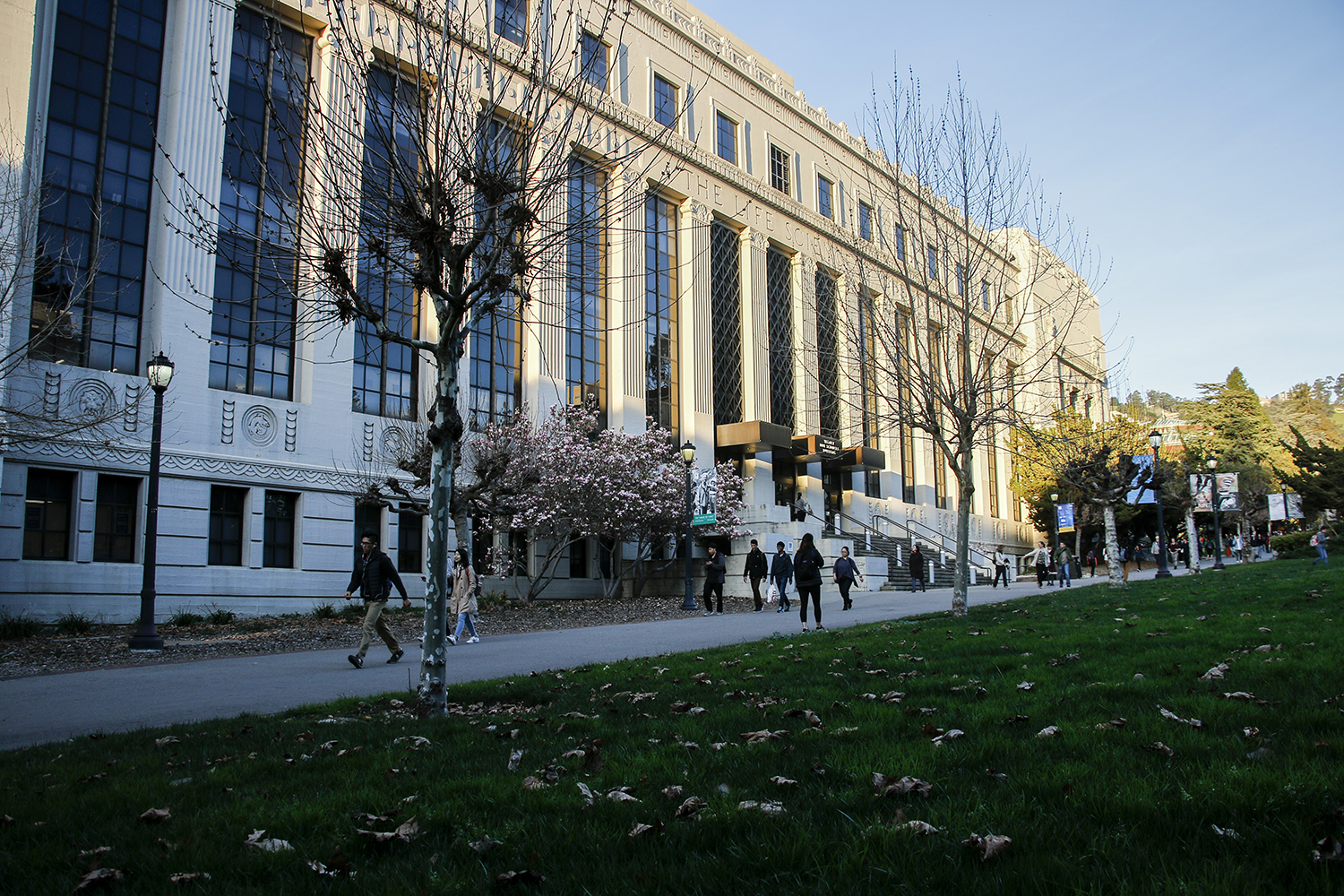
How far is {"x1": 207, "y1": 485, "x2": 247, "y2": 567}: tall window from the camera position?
25.2 meters

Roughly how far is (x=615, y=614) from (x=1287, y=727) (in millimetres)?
20506

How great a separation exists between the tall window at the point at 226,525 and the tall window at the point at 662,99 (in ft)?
80.2

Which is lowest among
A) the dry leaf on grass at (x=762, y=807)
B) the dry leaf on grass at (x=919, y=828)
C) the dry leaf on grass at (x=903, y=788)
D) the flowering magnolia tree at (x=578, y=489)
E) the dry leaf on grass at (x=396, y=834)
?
the dry leaf on grass at (x=396, y=834)

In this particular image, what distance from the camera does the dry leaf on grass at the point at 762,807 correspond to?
362 centimetres

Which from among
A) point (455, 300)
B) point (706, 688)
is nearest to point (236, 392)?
point (455, 300)

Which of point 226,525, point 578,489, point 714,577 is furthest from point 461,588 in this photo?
point 226,525

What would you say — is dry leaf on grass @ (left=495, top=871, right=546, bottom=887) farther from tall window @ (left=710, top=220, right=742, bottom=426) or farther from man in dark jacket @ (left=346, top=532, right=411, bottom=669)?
tall window @ (left=710, top=220, right=742, bottom=426)

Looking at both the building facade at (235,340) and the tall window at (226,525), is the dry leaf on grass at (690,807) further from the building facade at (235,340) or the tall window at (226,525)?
the tall window at (226,525)

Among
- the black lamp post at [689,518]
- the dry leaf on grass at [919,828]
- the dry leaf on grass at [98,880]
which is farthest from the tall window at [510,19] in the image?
the black lamp post at [689,518]

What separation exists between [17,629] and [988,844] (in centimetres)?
2159

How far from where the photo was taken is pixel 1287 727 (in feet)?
15.4

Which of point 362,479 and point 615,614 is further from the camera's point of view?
point 362,479

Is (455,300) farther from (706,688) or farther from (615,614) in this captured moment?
(615,614)

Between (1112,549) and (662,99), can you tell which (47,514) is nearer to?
(1112,549)
